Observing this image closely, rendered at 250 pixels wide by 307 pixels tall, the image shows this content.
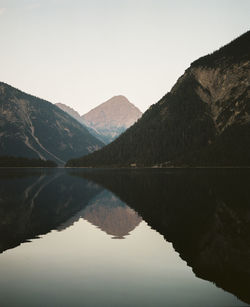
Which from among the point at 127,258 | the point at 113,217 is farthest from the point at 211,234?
the point at 113,217

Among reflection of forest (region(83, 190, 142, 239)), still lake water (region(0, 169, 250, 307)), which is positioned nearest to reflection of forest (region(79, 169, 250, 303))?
still lake water (region(0, 169, 250, 307))

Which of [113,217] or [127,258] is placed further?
[113,217]

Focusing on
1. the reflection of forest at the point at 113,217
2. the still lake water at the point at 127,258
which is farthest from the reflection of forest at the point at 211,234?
the reflection of forest at the point at 113,217

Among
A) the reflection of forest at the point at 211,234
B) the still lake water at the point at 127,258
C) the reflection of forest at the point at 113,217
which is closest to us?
the still lake water at the point at 127,258

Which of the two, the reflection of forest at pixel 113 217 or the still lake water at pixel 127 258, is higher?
the reflection of forest at pixel 113 217

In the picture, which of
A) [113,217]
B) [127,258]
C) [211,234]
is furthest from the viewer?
[113,217]

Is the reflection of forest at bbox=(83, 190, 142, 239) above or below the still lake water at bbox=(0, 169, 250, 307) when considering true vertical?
above

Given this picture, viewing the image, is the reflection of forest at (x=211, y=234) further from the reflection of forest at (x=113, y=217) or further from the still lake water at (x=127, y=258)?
the reflection of forest at (x=113, y=217)

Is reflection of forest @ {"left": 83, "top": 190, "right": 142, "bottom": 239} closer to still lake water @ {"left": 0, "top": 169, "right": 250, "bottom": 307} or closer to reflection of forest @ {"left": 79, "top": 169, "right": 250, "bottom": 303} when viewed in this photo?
still lake water @ {"left": 0, "top": 169, "right": 250, "bottom": 307}

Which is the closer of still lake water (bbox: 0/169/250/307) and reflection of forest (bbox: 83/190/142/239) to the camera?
Result: still lake water (bbox: 0/169/250/307)

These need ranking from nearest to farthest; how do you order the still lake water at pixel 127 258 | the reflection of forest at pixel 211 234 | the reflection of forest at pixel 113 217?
the still lake water at pixel 127 258
the reflection of forest at pixel 211 234
the reflection of forest at pixel 113 217

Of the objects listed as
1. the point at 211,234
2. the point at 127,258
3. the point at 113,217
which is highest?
the point at 113,217

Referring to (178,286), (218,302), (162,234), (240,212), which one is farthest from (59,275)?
(240,212)

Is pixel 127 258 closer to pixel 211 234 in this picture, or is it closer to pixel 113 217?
pixel 211 234
